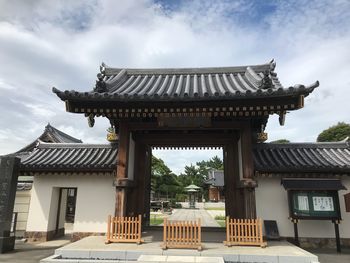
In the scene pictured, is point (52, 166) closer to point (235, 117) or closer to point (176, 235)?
point (176, 235)

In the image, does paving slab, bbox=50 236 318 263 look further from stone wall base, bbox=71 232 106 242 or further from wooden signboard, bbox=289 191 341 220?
stone wall base, bbox=71 232 106 242

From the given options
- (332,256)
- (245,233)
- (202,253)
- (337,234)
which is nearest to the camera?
(202,253)

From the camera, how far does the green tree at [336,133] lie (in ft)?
162

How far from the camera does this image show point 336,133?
5069cm

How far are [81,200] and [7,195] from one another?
8.51 ft

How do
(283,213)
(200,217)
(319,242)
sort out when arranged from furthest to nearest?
(200,217) < (283,213) < (319,242)

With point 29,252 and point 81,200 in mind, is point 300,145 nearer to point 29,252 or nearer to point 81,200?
point 81,200

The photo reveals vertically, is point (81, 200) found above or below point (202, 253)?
above

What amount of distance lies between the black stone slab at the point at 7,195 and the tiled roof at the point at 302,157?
8.80 m

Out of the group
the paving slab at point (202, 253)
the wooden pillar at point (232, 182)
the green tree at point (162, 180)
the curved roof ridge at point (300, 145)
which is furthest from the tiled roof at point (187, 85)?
the green tree at point (162, 180)

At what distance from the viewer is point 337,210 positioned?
8.77 meters

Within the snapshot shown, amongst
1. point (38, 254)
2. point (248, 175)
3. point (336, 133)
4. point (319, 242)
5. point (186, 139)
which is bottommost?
point (38, 254)

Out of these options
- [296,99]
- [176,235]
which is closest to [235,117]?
[296,99]

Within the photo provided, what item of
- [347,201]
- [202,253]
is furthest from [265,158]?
[202,253]
